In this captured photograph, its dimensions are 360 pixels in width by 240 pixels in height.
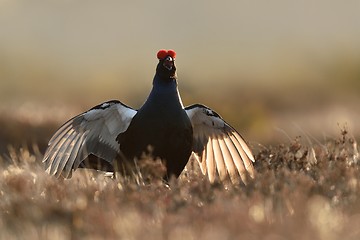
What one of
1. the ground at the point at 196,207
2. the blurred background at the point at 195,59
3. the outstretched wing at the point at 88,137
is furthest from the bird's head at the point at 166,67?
the blurred background at the point at 195,59

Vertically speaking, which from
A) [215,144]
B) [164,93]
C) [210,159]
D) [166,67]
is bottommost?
[210,159]

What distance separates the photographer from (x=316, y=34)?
86500mm

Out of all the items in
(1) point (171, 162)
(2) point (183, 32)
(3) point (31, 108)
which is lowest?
(2) point (183, 32)

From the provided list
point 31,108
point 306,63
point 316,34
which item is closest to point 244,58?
point 316,34

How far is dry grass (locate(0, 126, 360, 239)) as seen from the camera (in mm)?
5090

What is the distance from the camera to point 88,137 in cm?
864

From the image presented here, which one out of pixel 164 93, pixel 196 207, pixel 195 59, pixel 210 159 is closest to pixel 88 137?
pixel 164 93

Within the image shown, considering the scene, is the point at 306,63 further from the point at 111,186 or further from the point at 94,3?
the point at 94,3

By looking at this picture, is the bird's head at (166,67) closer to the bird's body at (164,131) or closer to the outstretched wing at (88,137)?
the bird's body at (164,131)

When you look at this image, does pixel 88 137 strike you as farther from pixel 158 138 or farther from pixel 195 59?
pixel 195 59

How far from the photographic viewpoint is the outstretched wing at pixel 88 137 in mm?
8414

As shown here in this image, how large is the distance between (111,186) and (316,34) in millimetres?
80691

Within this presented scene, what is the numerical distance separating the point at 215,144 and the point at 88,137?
1044mm

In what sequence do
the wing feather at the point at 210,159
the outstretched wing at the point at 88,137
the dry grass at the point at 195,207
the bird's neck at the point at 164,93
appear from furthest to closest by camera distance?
1. the wing feather at the point at 210,159
2. the outstretched wing at the point at 88,137
3. the bird's neck at the point at 164,93
4. the dry grass at the point at 195,207
